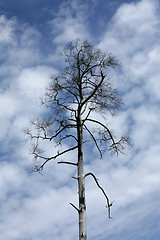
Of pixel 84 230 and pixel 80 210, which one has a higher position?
pixel 80 210

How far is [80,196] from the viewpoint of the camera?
11.4m

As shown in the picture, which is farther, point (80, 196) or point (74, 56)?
point (74, 56)

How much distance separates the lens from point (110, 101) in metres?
13.8

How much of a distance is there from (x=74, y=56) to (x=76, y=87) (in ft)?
4.76

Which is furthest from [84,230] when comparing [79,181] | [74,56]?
[74,56]

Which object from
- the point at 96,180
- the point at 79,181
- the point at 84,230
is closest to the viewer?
the point at 84,230

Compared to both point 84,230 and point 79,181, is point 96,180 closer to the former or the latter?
point 79,181

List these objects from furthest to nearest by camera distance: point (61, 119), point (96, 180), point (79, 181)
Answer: point (61, 119)
point (96, 180)
point (79, 181)

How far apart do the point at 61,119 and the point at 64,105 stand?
0.64m

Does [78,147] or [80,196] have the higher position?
[78,147]

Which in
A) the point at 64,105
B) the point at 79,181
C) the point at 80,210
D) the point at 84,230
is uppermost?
the point at 64,105

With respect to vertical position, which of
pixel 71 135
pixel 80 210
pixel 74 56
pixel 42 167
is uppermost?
pixel 74 56

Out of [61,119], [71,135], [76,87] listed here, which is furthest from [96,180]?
[76,87]

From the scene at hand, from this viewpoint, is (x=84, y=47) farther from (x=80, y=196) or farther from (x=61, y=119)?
(x=80, y=196)
